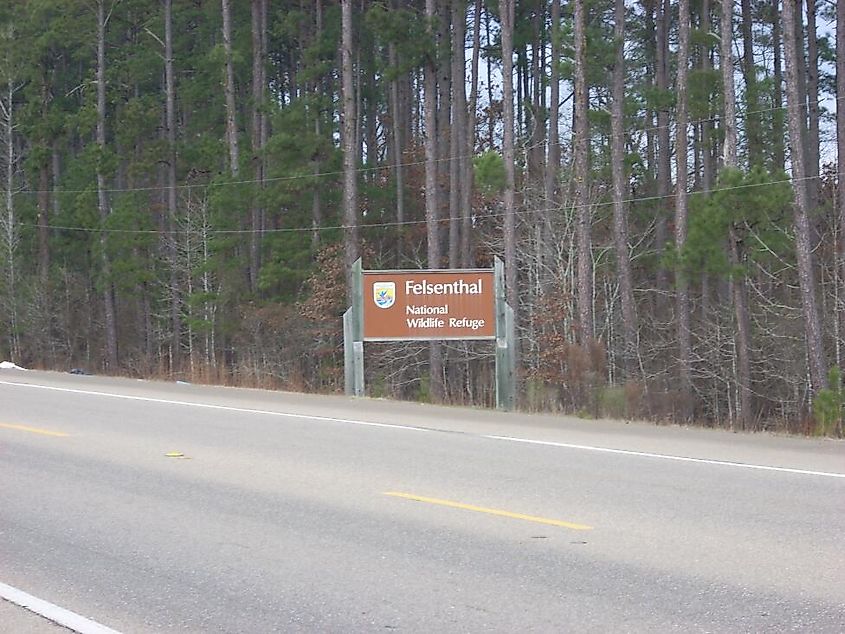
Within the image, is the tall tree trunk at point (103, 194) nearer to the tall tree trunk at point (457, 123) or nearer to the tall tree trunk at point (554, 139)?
the tall tree trunk at point (457, 123)

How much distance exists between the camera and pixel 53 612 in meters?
6.68

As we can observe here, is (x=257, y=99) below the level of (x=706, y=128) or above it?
above

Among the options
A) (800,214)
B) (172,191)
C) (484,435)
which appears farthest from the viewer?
(172,191)

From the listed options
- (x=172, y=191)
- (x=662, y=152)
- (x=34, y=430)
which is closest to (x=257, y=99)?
(x=172, y=191)

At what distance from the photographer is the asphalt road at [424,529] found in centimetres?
664

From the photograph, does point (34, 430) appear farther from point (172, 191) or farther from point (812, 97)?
point (172, 191)

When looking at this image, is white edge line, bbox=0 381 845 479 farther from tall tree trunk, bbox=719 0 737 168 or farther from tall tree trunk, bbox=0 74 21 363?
tall tree trunk, bbox=0 74 21 363

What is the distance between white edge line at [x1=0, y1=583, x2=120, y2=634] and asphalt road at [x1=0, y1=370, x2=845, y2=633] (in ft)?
0.28

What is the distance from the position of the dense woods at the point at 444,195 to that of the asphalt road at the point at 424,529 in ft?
20.0

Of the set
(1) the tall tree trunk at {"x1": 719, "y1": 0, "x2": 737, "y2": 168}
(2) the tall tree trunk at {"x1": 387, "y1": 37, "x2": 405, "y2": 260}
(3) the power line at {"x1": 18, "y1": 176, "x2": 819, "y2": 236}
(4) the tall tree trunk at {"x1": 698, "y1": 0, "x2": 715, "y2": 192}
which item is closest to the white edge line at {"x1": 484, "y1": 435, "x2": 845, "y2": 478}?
(1) the tall tree trunk at {"x1": 719, "y1": 0, "x2": 737, "y2": 168}

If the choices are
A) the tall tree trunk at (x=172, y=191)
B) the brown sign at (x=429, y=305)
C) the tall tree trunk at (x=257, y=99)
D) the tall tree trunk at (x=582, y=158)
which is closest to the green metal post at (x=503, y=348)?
the brown sign at (x=429, y=305)

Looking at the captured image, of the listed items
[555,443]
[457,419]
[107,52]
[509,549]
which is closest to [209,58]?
[107,52]

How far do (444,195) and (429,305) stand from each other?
822 inches

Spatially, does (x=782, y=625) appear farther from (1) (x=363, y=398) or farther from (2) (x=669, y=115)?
(2) (x=669, y=115)
